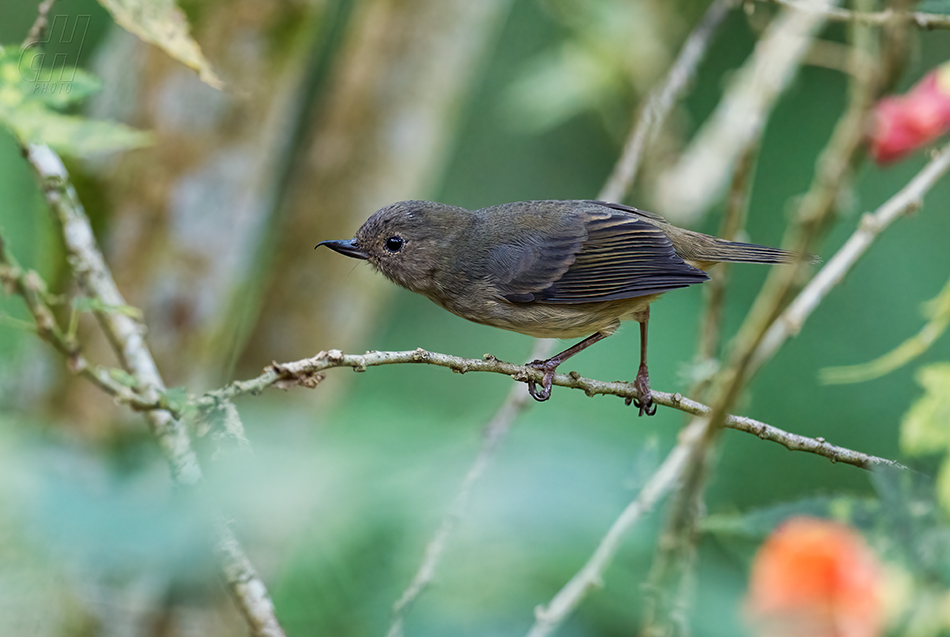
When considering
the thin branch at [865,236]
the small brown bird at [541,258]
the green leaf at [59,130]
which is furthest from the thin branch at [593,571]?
the green leaf at [59,130]

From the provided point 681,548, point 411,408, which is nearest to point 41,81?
point 681,548

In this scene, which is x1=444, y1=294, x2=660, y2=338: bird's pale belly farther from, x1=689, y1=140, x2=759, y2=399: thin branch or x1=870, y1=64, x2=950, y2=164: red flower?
x1=870, y1=64, x2=950, y2=164: red flower

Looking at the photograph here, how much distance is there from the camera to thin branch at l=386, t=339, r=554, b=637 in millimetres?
1775

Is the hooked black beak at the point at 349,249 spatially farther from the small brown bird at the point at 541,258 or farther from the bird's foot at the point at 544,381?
the bird's foot at the point at 544,381

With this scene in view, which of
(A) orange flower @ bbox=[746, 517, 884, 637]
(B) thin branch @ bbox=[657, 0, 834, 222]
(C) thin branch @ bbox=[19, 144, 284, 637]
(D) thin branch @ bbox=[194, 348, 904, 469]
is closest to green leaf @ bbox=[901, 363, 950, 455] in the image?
(A) orange flower @ bbox=[746, 517, 884, 637]

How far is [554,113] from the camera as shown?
5.91 meters

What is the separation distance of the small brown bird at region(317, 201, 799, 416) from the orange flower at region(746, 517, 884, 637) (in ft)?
5.45

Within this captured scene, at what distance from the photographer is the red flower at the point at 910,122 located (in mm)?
2422

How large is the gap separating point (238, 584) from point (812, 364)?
669 cm

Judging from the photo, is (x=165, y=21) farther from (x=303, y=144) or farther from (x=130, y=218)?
(x=303, y=144)

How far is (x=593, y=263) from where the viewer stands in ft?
11.4

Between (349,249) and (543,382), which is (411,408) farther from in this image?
(543,382)

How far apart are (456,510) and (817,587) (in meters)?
0.80

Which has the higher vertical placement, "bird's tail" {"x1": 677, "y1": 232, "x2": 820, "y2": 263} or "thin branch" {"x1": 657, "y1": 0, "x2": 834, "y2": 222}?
"thin branch" {"x1": 657, "y1": 0, "x2": 834, "y2": 222}
